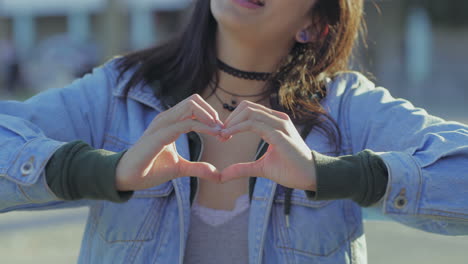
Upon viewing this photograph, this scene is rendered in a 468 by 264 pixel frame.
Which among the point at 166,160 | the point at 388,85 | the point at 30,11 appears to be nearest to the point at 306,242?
the point at 166,160

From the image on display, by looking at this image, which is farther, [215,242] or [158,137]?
[215,242]

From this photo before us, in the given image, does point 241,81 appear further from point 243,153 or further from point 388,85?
point 388,85

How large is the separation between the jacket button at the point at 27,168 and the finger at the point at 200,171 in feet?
1.31

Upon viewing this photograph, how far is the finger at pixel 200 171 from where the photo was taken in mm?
1748

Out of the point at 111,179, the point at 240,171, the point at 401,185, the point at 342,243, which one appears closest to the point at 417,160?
the point at 401,185

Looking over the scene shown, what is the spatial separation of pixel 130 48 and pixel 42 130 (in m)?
18.1

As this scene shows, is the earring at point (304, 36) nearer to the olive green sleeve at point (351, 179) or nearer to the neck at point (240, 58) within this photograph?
the neck at point (240, 58)

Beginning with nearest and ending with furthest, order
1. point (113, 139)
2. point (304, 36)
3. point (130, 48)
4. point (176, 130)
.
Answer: point (176, 130) < point (113, 139) < point (304, 36) < point (130, 48)

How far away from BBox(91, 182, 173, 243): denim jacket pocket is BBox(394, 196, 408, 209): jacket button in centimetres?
A: 68

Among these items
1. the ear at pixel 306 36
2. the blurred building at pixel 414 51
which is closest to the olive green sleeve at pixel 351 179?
the ear at pixel 306 36

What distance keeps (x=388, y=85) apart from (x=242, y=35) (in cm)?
1686

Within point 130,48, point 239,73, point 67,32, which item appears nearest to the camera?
point 239,73

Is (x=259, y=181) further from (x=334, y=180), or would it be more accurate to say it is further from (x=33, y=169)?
(x=33, y=169)

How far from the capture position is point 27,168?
69.5 inches
